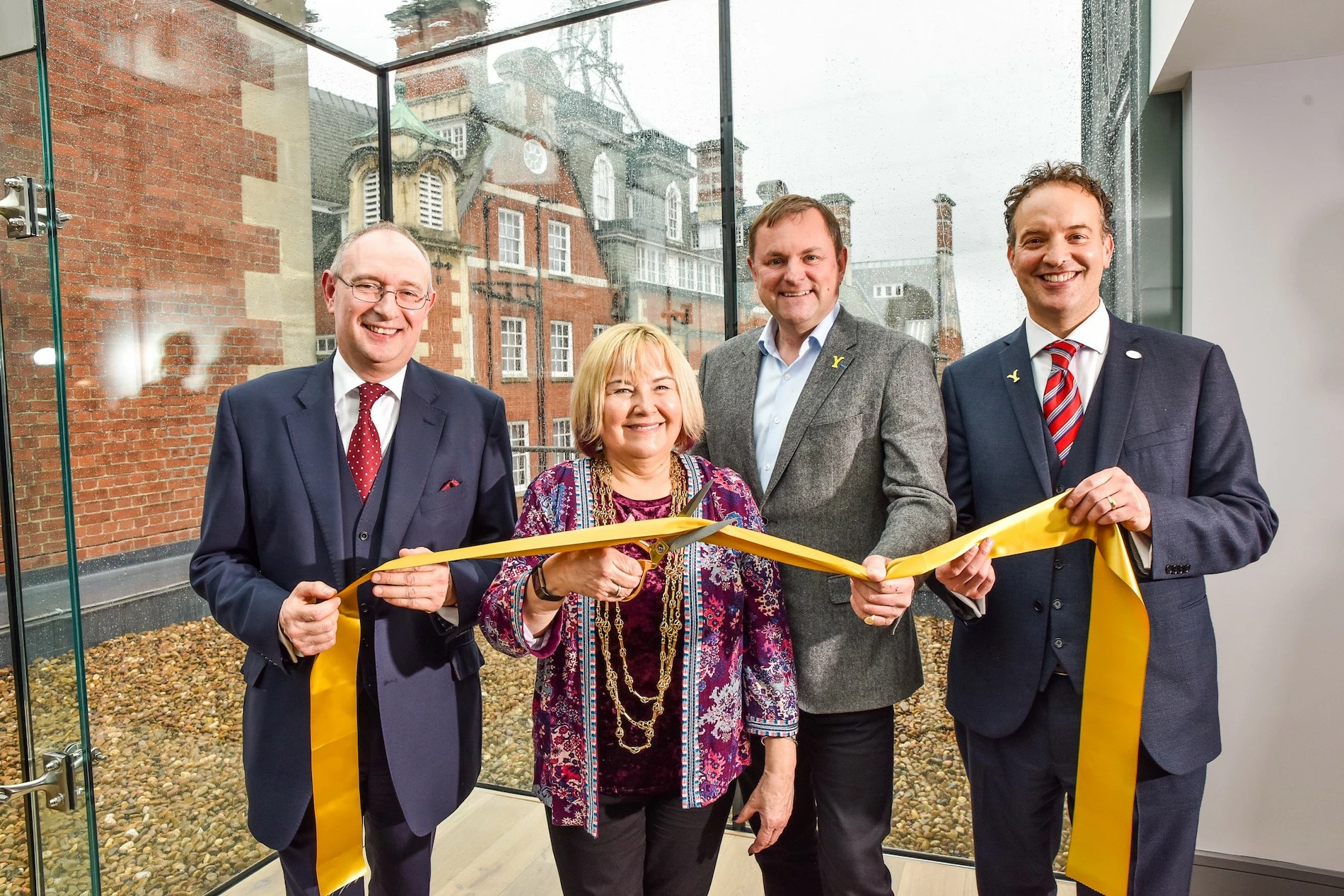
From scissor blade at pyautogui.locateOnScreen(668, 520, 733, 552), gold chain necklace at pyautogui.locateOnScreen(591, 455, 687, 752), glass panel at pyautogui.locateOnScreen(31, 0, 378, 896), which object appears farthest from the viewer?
glass panel at pyautogui.locateOnScreen(31, 0, 378, 896)

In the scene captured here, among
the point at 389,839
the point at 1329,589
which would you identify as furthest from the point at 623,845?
the point at 1329,589

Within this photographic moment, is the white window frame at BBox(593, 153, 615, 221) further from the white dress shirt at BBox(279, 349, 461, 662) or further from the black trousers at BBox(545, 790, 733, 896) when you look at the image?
the black trousers at BBox(545, 790, 733, 896)

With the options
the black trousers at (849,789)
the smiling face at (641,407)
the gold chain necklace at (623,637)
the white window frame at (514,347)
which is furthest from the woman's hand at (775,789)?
the white window frame at (514,347)

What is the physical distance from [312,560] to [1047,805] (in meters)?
1.79

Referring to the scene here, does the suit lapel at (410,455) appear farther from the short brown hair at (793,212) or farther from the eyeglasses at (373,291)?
the short brown hair at (793,212)

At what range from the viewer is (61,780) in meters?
1.78

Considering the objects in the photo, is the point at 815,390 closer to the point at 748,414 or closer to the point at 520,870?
the point at 748,414

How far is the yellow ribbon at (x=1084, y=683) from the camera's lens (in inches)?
62.5

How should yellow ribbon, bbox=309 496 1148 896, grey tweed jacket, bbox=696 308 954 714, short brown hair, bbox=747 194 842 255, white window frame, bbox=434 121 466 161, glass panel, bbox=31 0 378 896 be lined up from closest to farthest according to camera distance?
yellow ribbon, bbox=309 496 1148 896, grey tweed jacket, bbox=696 308 954 714, short brown hair, bbox=747 194 842 255, glass panel, bbox=31 0 378 896, white window frame, bbox=434 121 466 161

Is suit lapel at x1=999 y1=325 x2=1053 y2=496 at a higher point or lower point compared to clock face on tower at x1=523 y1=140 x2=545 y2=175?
lower

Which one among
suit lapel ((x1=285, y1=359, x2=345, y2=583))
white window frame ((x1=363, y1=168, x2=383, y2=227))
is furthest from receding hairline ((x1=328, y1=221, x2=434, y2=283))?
A: white window frame ((x1=363, y1=168, x2=383, y2=227))

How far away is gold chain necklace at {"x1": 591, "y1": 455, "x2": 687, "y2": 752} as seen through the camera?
169 cm

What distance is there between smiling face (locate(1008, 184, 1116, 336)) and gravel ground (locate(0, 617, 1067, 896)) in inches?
72.1

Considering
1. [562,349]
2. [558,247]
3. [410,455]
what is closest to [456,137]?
[558,247]
